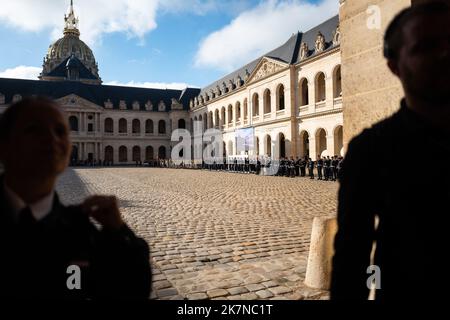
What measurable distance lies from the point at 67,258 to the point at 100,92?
6537 cm

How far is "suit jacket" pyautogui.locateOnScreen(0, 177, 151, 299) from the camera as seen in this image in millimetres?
1051

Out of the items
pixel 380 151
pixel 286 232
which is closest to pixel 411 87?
pixel 380 151

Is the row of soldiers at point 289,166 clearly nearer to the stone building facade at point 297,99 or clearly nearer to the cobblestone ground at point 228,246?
the stone building facade at point 297,99

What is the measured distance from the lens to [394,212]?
49.8 inches

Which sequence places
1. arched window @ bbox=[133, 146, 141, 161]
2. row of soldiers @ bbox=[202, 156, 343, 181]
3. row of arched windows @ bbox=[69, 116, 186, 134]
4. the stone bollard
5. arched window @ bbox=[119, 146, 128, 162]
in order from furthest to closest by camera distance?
arched window @ bbox=[133, 146, 141, 161] < arched window @ bbox=[119, 146, 128, 162] < row of arched windows @ bbox=[69, 116, 186, 134] < row of soldiers @ bbox=[202, 156, 343, 181] < the stone bollard

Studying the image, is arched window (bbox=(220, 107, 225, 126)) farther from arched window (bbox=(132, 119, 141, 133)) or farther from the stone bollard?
the stone bollard

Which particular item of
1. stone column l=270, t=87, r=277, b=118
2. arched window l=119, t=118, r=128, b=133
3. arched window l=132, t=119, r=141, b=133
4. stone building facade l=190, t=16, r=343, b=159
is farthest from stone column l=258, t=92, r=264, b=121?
arched window l=119, t=118, r=128, b=133

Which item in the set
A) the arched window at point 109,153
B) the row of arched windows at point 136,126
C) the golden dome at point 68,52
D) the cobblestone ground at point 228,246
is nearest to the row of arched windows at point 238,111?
the row of arched windows at point 136,126

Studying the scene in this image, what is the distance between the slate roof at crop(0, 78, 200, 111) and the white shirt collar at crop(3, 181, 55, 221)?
180 feet

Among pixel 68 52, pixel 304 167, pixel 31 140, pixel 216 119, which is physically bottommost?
pixel 31 140

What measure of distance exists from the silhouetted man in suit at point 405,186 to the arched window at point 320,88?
3038cm

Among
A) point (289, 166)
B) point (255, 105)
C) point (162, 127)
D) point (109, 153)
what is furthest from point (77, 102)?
point (289, 166)

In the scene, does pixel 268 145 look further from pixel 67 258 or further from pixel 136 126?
pixel 67 258

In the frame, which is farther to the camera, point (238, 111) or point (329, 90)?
point (238, 111)
